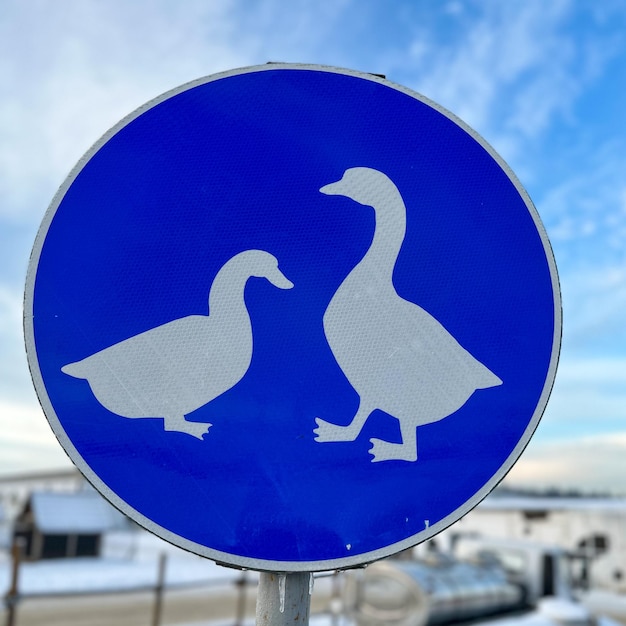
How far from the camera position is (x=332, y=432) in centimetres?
82

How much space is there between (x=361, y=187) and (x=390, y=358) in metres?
0.25

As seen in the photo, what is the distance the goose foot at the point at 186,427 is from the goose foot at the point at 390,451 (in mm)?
219

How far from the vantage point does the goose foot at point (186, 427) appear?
2.68 ft

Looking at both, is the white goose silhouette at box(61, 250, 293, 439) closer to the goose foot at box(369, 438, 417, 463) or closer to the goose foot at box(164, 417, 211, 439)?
the goose foot at box(164, 417, 211, 439)

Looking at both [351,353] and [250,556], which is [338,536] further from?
[351,353]

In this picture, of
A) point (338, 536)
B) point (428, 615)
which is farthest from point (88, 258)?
point (428, 615)

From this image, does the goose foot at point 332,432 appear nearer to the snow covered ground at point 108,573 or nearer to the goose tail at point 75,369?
the goose tail at point 75,369

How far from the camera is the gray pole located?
82 cm

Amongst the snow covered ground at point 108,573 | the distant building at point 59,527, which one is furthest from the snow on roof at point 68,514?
the snow covered ground at point 108,573

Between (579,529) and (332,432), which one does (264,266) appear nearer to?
(332,432)

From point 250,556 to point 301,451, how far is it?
14 centimetres

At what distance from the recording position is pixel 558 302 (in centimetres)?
86

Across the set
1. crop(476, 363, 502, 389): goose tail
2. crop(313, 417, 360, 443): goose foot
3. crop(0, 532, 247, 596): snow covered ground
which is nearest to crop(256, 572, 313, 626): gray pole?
crop(313, 417, 360, 443): goose foot

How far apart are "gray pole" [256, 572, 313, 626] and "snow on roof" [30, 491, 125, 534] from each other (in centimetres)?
1272
